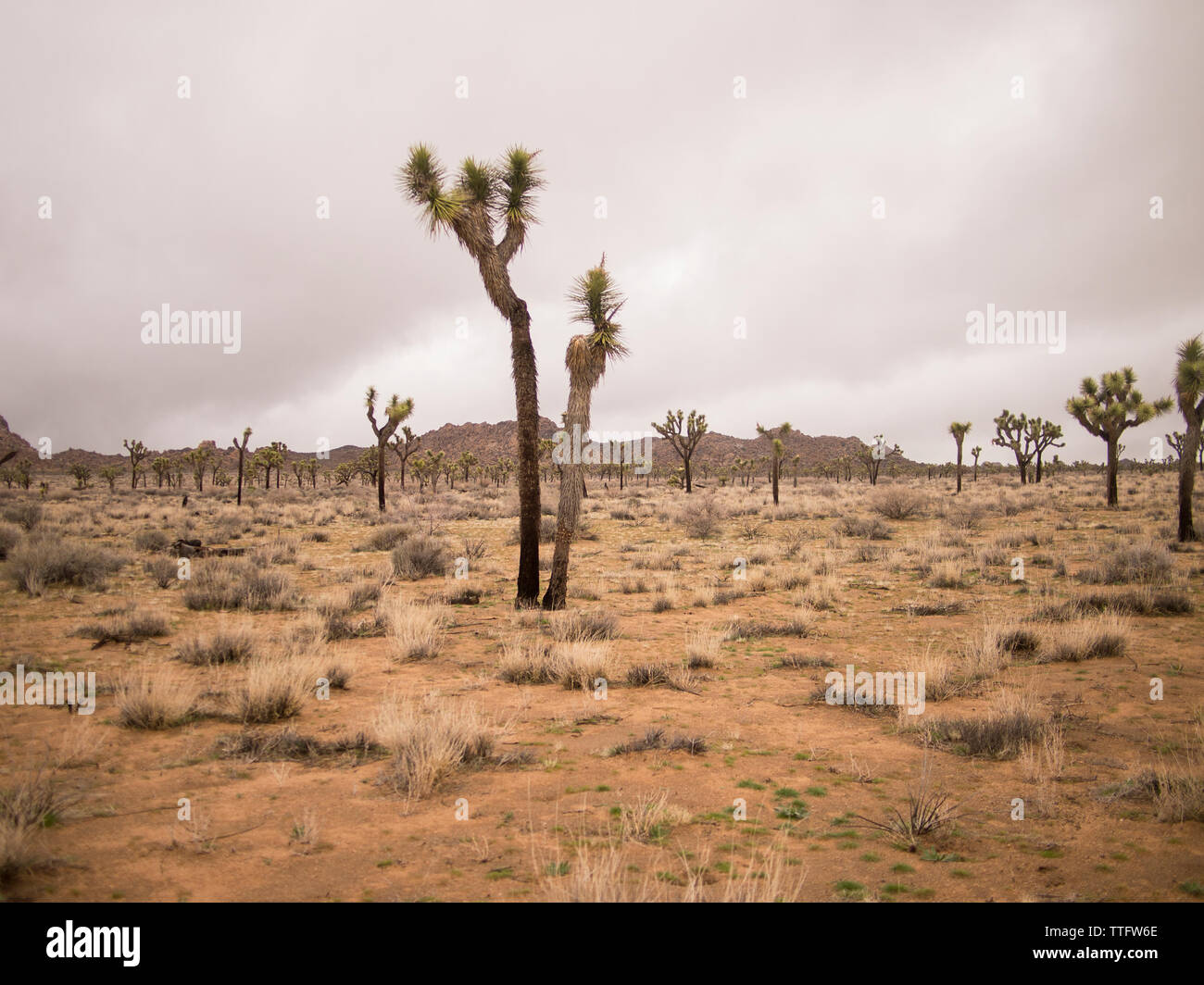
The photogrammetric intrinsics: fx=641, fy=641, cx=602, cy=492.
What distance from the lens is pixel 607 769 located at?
6.38m

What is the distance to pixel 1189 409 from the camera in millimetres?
22188

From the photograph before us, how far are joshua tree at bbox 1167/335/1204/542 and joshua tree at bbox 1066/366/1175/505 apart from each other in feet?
37.3

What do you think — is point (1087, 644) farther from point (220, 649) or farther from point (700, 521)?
point (700, 521)

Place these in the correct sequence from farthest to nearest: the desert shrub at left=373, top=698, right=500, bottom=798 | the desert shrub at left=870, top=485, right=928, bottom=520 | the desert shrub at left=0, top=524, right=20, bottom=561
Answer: the desert shrub at left=870, top=485, right=928, bottom=520
the desert shrub at left=0, top=524, right=20, bottom=561
the desert shrub at left=373, top=698, right=500, bottom=798

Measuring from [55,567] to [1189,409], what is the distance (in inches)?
1348

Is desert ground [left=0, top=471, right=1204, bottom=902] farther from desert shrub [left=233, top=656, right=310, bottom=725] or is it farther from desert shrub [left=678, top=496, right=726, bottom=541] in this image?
desert shrub [left=678, top=496, right=726, bottom=541]

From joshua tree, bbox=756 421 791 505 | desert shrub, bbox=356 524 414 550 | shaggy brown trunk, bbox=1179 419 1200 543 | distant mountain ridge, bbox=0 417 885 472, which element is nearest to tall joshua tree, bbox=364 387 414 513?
desert shrub, bbox=356 524 414 550

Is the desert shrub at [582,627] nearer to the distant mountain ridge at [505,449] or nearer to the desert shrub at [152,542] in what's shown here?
the desert shrub at [152,542]

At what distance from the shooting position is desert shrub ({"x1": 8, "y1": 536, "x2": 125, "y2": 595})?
47.7ft

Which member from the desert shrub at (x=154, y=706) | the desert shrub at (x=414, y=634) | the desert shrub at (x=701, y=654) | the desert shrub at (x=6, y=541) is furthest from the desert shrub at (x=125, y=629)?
the desert shrub at (x=6, y=541)

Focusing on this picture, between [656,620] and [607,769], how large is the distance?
772 cm

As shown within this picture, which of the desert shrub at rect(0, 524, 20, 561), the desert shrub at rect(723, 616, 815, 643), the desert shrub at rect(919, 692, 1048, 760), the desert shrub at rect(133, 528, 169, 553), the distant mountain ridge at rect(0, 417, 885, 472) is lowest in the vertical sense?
the desert shrub at rect(723, 616, 815, 643)
